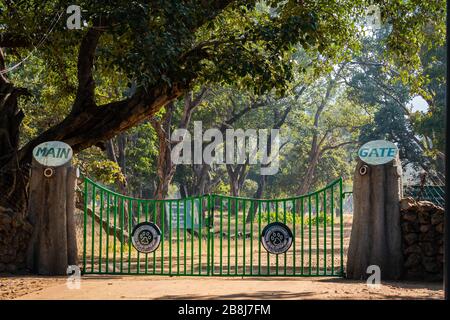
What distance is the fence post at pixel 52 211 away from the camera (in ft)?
42.6

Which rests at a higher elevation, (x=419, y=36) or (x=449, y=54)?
(x=419, y=36)

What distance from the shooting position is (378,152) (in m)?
12.4

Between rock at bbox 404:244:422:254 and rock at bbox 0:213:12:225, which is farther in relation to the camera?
rock at bbox 0:213:12:225

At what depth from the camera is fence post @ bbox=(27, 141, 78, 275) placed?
1298 centimetres

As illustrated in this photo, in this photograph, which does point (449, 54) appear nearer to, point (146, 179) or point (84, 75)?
point (84, 75)

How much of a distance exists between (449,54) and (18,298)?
669 cm

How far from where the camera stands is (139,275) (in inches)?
530

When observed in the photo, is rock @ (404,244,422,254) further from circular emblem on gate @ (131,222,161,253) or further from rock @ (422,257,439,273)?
circular emblem on gate @ (131,222,161,253)

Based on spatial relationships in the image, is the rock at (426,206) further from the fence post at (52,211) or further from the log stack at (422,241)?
the fence post at (52,211)

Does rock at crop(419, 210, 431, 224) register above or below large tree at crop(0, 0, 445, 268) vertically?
below

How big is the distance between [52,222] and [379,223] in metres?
5.79

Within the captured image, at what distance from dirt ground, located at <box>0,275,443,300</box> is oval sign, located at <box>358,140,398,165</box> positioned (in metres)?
2.08

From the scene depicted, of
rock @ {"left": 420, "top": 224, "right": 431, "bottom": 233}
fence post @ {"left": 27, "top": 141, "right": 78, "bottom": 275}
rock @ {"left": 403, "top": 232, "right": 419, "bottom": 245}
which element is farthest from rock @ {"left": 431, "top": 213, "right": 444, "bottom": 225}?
fence post @ {"left": 27, "top": 141, "right": 78, "bottom": 275}

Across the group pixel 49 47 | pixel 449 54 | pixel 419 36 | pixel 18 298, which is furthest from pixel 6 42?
pixel 449 54
